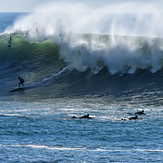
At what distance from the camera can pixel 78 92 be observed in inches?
914

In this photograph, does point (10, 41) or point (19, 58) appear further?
point (10, 41)

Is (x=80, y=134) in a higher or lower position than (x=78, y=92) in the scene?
lower

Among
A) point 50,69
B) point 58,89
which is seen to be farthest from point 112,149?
point 50,69

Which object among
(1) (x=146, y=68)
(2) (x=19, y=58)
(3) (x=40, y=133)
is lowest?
(3) (x=40, y=133)

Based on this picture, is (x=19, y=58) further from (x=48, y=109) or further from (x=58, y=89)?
(x=48, y=109)

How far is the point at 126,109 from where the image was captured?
60.3 ft

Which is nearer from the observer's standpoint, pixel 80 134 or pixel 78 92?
pixel 80 134

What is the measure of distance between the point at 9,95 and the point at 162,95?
31.8 feet

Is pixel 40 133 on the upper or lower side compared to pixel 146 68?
lower

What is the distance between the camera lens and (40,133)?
14.5 meters

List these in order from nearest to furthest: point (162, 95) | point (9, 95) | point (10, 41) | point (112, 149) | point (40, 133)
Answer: point (112, 149)
point (40, 133)
point (162, 95)
point (9, 95)
point (10, 41)

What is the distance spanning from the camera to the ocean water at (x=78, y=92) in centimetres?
1288

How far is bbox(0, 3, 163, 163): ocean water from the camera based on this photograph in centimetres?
1288

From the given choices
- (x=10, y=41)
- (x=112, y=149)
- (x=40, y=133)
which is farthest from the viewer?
(x=10, y=41)
